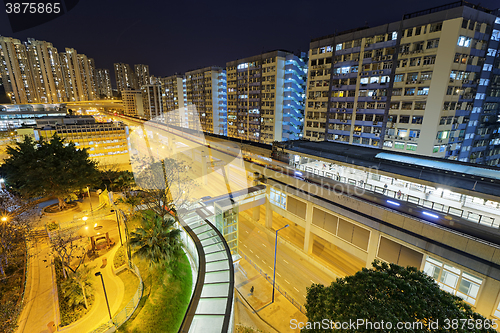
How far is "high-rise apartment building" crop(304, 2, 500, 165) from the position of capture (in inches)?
1196

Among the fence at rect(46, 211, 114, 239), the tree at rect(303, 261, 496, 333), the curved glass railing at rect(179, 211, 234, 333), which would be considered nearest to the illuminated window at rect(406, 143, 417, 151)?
the tree at rect(303, 261, 496, 333)

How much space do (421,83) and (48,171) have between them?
50449mm

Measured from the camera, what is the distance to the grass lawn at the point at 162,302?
49.9 feet

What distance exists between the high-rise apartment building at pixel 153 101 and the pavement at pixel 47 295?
3891 inches

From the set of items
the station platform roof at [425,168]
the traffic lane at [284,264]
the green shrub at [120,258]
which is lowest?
the traffic lane at [284,264]

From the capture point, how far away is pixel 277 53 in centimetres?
5244

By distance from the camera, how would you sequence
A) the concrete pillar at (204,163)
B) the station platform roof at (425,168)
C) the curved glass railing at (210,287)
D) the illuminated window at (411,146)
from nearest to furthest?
the curved glass railing at (210,287)
the station platform roof at (425,168)
the illuminated window at (411,146)
the concrete pillar at (204,163)

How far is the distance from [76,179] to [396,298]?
110 feet

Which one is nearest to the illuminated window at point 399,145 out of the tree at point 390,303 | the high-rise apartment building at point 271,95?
the high-rise apartment building at point 271,95

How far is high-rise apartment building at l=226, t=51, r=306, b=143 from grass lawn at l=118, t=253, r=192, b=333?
44144 mm

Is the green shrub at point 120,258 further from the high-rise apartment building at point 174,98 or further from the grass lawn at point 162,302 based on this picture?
the high-rise apartment building at point 174,98

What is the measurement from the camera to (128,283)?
19.4 m

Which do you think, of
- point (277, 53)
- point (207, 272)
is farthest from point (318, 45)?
point (207, 272)

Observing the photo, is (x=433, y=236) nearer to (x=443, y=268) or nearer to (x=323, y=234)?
(x=443, y=268)
